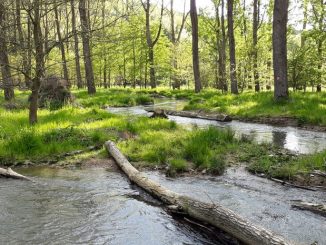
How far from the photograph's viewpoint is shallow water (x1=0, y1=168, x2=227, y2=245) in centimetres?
Answer: 529

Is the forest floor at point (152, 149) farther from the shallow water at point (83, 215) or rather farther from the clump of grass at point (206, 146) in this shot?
the shallow water at point (83, 215)

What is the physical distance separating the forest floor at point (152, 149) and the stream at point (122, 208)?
1.53 feet

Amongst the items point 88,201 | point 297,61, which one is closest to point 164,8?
point 297,61

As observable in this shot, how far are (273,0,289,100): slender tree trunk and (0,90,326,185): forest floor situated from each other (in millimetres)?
5978

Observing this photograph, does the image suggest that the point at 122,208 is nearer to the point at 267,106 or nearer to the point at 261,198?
the point at 261,198

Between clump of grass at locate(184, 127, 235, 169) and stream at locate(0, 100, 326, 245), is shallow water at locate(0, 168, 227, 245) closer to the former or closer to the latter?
stream at locate(0, 100, 326, 245)

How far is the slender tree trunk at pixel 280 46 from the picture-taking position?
1561 cm

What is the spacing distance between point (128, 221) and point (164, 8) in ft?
115

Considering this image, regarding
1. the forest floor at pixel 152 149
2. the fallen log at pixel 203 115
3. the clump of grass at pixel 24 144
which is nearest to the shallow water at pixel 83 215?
the forest floor at pixel 152 149

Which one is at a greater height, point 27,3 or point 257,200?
point 27,3

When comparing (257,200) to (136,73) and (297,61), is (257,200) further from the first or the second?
(136,73)

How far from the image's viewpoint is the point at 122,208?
6383 millimetres

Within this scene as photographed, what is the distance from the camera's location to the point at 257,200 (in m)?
6.52

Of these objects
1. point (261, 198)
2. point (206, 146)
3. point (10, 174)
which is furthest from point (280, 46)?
point (10, 174)
